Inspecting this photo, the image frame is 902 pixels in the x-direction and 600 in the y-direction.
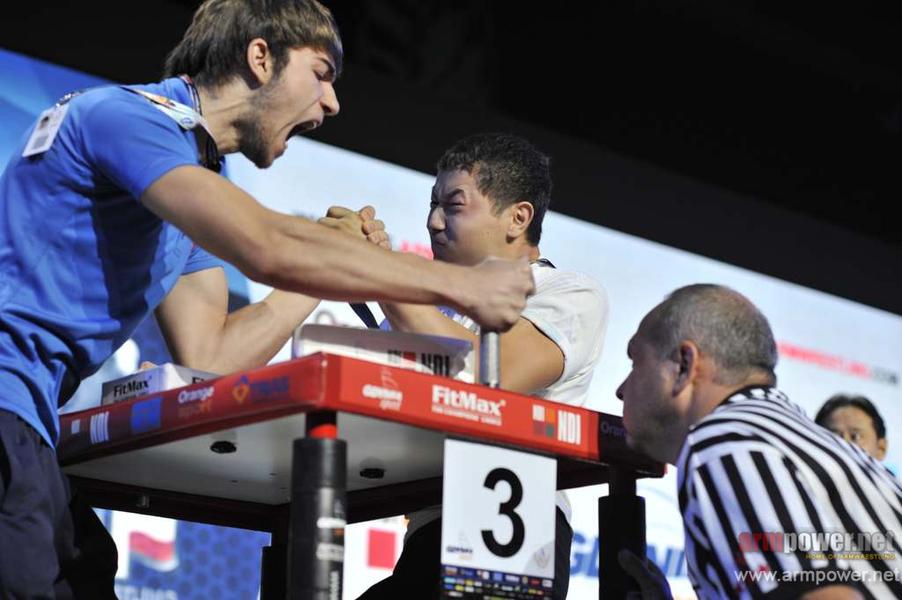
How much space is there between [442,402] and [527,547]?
236 mm

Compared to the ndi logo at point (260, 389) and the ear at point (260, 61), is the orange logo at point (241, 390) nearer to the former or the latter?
the ndi logo at point (260, 389)

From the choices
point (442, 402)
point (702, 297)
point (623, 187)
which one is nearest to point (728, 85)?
point (623, 187)

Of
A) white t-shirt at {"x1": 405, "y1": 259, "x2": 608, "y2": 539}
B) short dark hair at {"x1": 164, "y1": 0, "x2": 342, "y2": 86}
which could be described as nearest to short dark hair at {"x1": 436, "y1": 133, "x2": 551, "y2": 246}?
white t-shirt at {"x1": 405, "y1": 259, "x2": 608, "y2": 539}

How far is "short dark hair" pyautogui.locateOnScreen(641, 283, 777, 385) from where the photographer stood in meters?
1.74

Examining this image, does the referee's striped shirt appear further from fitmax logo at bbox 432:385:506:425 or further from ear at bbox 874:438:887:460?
ear at bbox 874:438:887:460

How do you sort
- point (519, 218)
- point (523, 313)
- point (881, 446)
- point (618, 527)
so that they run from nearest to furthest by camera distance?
point (618, 527)
point (523, 313)
point (519, 218)
point (881, 446)

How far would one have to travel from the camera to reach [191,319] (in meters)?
2.08

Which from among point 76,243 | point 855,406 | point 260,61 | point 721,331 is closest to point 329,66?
point 260,61

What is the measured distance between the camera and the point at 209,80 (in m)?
1.92

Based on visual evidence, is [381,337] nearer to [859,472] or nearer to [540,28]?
[859,472]

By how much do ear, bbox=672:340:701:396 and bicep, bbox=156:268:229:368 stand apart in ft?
2.63

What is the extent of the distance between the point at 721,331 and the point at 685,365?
7cm

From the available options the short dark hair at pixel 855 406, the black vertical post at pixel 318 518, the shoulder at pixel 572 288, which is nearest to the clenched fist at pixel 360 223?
the shoulder at pixel 572 288

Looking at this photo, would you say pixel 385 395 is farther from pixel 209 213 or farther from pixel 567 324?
pixel 567 324
